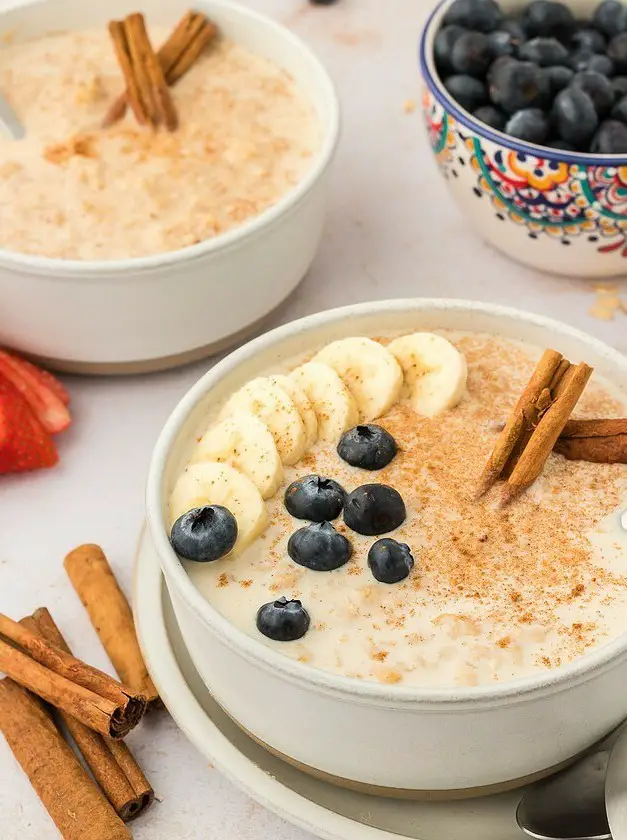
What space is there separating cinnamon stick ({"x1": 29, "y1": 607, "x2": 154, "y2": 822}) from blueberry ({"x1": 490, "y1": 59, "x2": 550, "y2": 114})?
52.6 inches

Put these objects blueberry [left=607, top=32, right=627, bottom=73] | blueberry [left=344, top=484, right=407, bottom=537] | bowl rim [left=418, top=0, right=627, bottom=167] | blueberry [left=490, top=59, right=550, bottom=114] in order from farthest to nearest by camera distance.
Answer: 1. blueberry [left=607, top=32, right=627, bottom=73]
2. blueberry [left=490, top=59, right=550, bottom=114]
3. bowl rim [left=418, top=0, right=627, bottom=167]
4. blueberry [left=344, top=484, right=407, bottom=537]

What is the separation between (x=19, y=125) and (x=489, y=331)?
108 centimetres

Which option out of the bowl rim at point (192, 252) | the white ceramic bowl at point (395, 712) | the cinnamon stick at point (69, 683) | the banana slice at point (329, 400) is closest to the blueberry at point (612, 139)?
the bowl rim at point (192, 252)

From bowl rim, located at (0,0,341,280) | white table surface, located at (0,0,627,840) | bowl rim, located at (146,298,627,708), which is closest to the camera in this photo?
bowl rim, located at (146,298,627,708)

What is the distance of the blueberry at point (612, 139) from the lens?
6.35 feet

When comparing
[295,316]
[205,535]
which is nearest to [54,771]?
[205,535]

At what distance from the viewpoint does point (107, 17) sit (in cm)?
239

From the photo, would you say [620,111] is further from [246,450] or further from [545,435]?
[246,450]

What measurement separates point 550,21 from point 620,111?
32 cm

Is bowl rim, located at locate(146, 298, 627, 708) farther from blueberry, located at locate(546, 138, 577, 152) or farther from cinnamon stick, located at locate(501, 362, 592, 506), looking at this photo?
blueberry, located at locate(546, 138, 577, 152)

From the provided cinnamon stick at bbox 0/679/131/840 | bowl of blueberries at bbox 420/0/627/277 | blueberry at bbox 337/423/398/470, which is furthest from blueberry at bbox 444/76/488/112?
cinnamon stick at bbox 0/679/131/840

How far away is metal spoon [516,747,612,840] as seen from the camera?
132cm

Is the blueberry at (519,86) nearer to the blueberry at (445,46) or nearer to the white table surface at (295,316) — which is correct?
the blueberry at (445,46)

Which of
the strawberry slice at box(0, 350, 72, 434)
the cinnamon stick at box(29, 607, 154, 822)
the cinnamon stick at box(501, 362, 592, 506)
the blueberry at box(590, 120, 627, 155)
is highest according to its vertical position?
the blueberry at box(590, 120, 627, 155)
